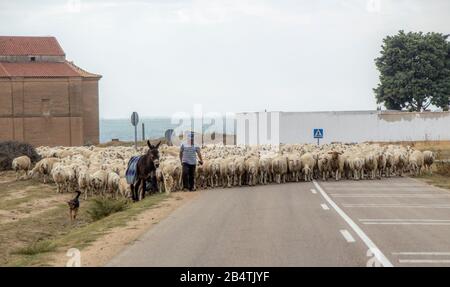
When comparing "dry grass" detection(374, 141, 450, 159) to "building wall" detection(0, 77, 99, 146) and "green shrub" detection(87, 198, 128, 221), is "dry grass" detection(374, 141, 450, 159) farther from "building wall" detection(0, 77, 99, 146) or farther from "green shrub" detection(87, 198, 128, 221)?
"building wall" detection(0, 77, 99, 146)

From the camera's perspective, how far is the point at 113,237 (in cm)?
1399

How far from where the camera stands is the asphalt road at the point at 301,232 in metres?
10.8

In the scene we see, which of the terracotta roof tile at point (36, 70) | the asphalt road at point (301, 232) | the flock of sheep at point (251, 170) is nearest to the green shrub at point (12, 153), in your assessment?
the flock of sheep at point (251, 170)

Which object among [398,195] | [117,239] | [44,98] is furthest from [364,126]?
[117,239]

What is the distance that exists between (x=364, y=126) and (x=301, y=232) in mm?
48312

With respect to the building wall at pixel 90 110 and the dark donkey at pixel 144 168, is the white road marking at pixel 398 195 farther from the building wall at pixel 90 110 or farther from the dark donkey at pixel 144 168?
the building wall at pixel 90 110

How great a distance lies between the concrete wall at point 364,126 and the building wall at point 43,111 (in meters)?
21.0

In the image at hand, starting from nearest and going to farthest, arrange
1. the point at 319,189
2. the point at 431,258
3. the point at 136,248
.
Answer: the point at 431,258, the point at 136,248, the point at 319,189

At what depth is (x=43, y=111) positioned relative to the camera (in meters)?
74.0

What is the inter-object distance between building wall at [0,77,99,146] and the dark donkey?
168 ft

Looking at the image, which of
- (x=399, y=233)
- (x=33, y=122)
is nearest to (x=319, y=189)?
(x=399, y=233)

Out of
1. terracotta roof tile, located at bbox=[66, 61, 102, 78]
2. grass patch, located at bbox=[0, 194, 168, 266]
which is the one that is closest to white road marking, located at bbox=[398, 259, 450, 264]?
grass patch, located at bbox=[0, 194, 168, 266]
